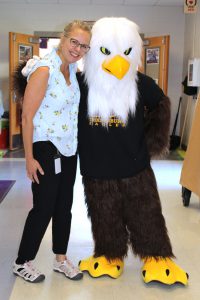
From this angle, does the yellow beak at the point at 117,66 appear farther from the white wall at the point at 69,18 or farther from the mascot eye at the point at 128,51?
the white wall at the point at 69,18

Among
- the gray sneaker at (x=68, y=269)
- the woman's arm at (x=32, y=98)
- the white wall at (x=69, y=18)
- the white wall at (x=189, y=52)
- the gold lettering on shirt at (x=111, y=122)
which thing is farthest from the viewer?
the white wall at (x=69, y=18)

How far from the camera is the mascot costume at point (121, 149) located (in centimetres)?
198

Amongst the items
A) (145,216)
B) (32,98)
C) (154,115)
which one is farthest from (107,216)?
(32,98)

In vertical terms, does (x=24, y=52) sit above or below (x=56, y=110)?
above

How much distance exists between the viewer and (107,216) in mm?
2109

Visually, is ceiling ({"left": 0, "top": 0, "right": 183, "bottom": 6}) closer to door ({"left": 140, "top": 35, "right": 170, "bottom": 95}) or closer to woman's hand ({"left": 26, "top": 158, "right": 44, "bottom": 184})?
door ({"left": 140, "top": 35, "right": 170, "bottom": 95})

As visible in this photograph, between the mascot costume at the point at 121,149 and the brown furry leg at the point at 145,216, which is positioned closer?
the mascot costume at the point at 121,149

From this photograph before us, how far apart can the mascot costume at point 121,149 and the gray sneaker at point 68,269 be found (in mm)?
80

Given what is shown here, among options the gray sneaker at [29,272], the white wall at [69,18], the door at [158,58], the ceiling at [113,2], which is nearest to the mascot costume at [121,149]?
the gray sneaker at [29,272]

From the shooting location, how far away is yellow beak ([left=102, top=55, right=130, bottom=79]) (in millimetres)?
1916

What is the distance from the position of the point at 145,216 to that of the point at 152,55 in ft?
17.6

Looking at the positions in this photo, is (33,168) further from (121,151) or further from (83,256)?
(83,256)

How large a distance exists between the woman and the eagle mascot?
10cm

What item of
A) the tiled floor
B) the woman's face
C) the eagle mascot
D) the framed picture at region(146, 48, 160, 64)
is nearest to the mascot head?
the eagle mascot
